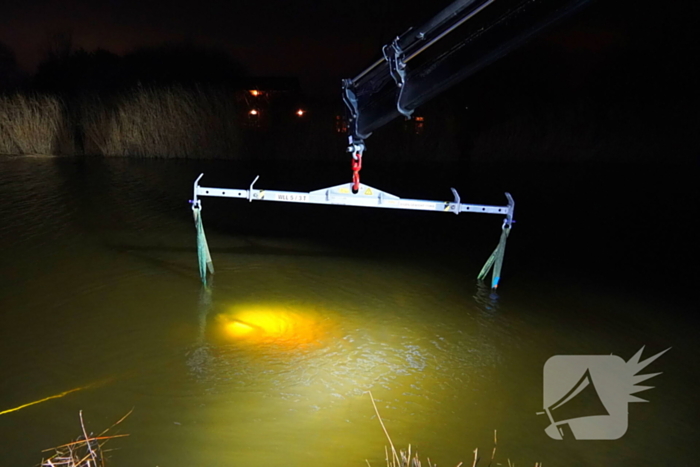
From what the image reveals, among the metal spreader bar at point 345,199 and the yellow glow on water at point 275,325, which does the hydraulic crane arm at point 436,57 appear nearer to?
the metal spreader bar at point 345,199

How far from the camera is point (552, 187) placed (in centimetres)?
1309

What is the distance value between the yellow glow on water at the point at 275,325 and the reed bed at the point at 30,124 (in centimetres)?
1385

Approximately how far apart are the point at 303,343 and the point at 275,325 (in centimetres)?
44

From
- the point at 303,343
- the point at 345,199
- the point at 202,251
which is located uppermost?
the point at 345,199

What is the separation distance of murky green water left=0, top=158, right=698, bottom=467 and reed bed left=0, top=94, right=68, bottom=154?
8.91 meters

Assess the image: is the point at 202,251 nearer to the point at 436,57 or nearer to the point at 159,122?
the point at 436,57

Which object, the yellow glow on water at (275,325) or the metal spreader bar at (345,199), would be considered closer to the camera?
→ the yellow glow on water at (275,325)

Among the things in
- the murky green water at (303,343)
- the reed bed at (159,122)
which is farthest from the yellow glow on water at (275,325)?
the reed bed at (159,122)

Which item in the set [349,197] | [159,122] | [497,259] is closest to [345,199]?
[349,197]

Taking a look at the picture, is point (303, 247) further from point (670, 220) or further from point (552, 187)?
point (552, 187)

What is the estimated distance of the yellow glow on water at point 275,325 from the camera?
417 cm

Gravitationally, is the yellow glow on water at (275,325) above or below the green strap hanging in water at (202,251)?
below

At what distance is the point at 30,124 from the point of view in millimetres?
15188

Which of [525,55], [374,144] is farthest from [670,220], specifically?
[525,55]
